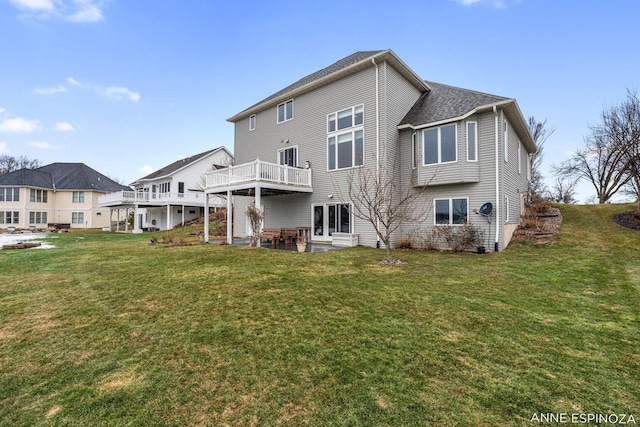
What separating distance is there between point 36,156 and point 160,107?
165 ft

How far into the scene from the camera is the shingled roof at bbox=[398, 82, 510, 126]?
476 inches

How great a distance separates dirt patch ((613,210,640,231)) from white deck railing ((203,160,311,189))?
15647 millimetres

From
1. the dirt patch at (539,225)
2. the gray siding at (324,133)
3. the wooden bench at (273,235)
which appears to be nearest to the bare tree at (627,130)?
the dirt patch at (539,225)

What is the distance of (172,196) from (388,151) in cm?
2339

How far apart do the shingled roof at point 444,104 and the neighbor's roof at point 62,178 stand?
4027 cm

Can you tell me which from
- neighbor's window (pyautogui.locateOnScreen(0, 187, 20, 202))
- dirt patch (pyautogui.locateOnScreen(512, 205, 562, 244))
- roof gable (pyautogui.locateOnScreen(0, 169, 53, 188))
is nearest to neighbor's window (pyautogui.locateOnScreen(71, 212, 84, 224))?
roof gable (pyautogui.locateOnScreen(0, 169, 53, 188))

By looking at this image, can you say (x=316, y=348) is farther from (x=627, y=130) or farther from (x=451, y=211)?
(x=627, y=130)

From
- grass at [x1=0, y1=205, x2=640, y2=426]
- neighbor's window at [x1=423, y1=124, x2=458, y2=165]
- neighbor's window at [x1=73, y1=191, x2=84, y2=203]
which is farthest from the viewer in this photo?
neighbor's window at [x1=73, y1=191, x2=84, y2=203]

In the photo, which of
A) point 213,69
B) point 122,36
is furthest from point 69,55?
point 213,69

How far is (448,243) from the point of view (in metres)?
12.4

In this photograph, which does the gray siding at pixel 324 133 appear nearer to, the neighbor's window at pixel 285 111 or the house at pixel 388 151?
the house at pixel 388 151

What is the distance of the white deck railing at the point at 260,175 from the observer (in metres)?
13.7

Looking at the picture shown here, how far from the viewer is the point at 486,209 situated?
Result: 11.6 m

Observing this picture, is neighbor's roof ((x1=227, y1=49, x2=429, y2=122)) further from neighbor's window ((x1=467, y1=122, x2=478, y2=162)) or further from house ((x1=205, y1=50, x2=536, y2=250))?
neighbor's window ((x1=467, y1=122, x2=478, y2=162))
